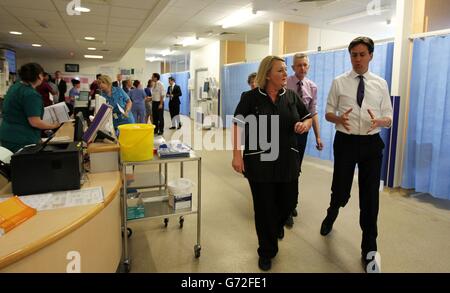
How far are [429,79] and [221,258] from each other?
2.82m

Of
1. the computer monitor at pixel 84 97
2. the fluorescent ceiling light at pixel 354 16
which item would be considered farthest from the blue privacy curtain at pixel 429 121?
the computer monitor at pixel 84 97

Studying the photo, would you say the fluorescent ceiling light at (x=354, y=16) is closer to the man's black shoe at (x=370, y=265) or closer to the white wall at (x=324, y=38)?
the white wall at (x=324, y=38)

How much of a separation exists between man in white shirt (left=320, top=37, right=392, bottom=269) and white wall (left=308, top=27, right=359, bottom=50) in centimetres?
537

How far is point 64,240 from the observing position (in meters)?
1.21

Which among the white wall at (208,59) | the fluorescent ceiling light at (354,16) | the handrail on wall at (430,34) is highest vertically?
the fluorescent ceiling light at (354,16)

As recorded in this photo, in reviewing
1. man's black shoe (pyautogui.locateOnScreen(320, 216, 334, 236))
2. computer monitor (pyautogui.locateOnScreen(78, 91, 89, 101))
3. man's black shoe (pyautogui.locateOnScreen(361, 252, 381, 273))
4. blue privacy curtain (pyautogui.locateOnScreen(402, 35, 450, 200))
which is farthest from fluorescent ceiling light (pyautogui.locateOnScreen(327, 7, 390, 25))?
computer monitor (pyautogui.locateOnScreen(78, 91, 89, 101))

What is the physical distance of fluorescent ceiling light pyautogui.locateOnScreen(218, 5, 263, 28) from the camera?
18.8 feet

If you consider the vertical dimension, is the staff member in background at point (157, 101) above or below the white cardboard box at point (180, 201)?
above

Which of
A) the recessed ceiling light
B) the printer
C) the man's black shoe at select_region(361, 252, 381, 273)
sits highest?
the recessed ceiling light

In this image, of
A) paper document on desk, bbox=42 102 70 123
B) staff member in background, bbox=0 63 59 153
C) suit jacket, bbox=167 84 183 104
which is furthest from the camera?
suit jacket, bbox=167 84 183 104

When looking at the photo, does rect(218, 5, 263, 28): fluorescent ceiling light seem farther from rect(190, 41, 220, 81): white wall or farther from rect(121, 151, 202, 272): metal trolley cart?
rect(121, 151, 202, 272): metal trolley cart

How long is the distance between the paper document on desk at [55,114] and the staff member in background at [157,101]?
4.61m

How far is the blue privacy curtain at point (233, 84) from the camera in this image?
7593 millimetres
